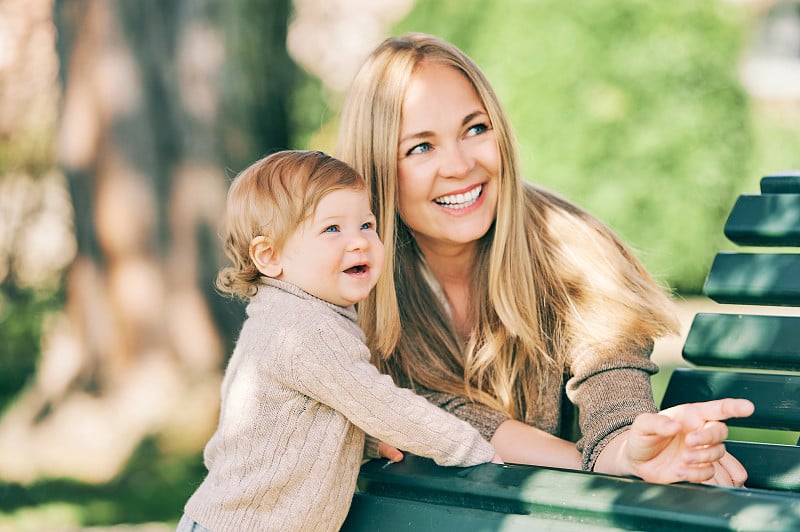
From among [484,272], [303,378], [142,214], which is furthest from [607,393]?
[142,214]

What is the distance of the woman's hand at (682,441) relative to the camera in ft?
6.73

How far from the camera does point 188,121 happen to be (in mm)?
6180

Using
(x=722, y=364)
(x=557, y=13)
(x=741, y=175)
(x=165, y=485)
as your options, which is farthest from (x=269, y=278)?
(x=741, y=175)

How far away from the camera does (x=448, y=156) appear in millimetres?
2865

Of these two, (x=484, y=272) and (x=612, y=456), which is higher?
(x=484, y=272)

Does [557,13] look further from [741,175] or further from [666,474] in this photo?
[666,474]

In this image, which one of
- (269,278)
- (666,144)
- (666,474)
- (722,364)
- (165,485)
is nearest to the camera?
(666,474)

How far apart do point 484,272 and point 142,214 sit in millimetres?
3432

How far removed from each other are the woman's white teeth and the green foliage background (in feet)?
25.4

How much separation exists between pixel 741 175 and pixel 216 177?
21.8 feet

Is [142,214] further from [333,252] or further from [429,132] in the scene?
[333,252]

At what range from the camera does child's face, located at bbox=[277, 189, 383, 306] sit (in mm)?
2402

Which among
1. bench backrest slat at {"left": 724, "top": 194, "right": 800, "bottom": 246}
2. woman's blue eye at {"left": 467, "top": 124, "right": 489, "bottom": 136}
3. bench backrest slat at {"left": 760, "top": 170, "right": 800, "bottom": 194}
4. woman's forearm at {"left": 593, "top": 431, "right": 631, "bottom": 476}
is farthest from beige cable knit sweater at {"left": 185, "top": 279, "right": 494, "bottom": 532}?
bench backrest slat at {"left": 760, "top": 170, "right": 800, "bottom": 194}

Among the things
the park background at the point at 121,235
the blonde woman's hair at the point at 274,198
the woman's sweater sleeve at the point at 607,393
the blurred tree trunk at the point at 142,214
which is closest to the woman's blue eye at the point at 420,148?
the blonde woman's hair at the point at 274,198
